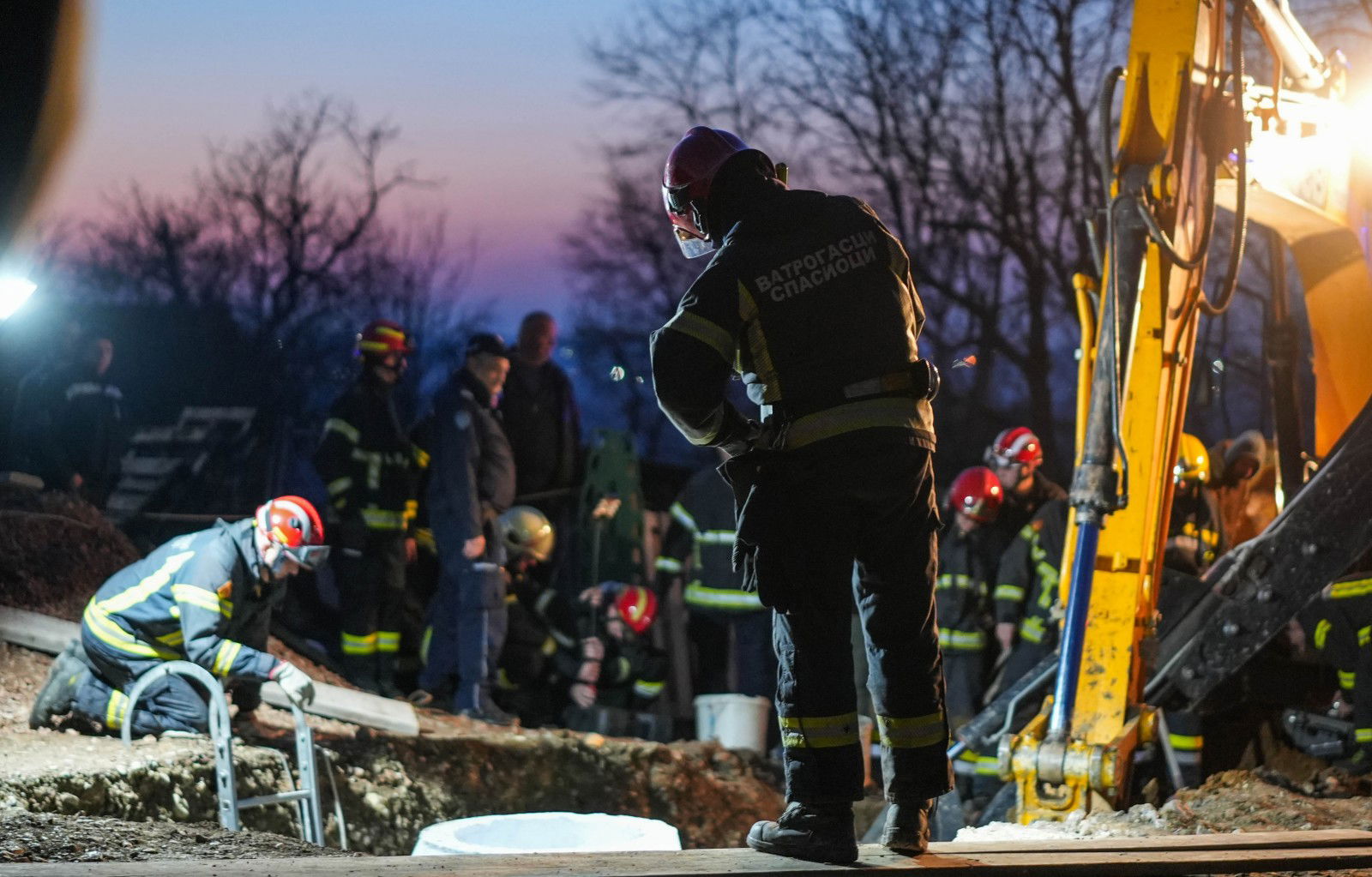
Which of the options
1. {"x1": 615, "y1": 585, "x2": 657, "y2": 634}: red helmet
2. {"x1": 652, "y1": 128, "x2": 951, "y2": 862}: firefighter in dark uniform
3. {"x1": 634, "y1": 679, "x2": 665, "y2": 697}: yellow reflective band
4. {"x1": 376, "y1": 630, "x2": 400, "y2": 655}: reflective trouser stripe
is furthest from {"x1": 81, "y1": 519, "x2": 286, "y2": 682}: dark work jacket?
{"x1": 652, "y1": 128, "x2": 951, "y2": 862}: firefighter in dark uniform

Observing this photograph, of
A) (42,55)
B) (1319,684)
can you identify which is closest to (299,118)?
(1319,684)

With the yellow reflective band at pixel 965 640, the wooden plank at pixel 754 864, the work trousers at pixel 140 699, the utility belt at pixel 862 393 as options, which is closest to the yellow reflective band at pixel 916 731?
the wooden plank at pixel 754 864

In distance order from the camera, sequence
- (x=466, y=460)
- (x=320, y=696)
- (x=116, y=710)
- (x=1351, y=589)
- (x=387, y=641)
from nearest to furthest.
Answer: (x=116, y=710), (x=1351, y=589), (x=320, y=696), (x=466, y=460), (x=387, y=641)

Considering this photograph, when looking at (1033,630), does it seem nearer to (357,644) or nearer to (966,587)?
(966,587)

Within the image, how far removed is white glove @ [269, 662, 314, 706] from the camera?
6590mm

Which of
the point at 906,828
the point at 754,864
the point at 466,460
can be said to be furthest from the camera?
the point at 466,460

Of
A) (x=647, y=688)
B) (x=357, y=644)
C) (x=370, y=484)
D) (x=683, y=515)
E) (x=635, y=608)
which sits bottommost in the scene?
(x=647, y=688)

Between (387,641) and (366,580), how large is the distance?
0.47 meters

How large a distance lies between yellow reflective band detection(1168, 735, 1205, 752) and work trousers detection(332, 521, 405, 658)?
184 inches

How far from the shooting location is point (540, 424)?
31.2 feet

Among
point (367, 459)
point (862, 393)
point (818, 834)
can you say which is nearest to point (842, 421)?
point (862, 393)

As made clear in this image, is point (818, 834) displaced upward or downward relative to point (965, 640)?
upward

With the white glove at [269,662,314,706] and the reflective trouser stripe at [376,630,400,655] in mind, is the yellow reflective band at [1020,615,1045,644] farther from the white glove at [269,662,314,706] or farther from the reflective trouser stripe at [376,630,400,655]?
the white glove at [269,662,314,706]

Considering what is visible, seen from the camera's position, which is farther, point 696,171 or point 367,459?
point 367,459
